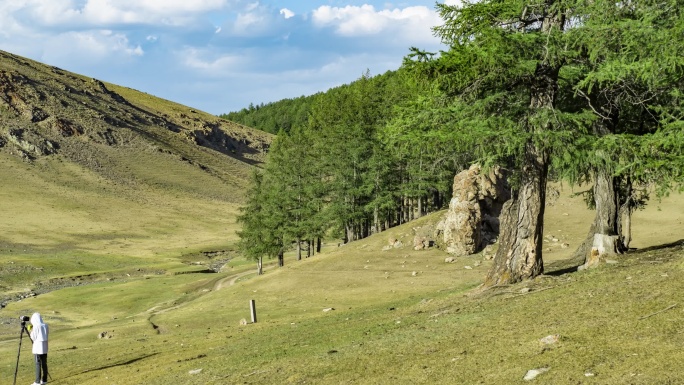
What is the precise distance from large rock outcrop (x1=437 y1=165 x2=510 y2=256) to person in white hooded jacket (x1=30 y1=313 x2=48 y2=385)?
3355 cm

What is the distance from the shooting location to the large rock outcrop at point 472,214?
48969 millimetres

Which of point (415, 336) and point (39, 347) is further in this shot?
point (39, 347)

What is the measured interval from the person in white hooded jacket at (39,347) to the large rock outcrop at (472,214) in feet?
110

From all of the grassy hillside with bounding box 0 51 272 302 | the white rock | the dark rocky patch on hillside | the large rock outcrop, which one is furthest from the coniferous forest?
the dark rocky patch on hillside

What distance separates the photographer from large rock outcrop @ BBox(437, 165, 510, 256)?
4897 centimetres

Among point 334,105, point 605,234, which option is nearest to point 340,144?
point 334,105

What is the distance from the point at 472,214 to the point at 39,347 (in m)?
35.7

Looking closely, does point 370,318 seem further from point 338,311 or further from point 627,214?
point 627,214

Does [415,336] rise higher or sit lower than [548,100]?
lower

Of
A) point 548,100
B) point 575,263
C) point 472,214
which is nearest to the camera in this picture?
point 548,100

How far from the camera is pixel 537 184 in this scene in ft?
72.0

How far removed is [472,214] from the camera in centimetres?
4994

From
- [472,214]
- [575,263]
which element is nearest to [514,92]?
[575,263]

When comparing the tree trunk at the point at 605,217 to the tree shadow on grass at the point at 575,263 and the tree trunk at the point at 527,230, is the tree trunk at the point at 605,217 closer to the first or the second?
the tree shadow on grass at the point at 575,263
